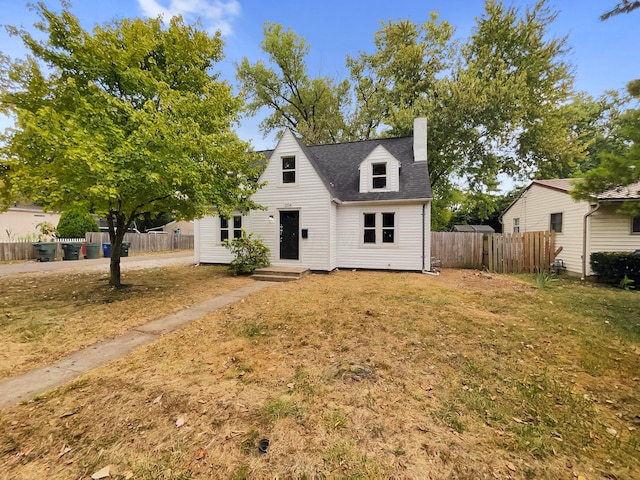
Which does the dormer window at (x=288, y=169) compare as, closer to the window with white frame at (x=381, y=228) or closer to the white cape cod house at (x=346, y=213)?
the white cape cod house at (x=346, y=213)

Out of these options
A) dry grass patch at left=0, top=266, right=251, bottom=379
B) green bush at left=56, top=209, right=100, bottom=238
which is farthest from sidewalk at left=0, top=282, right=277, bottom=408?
green bush at left=56, top=209, right=100, bottom=238

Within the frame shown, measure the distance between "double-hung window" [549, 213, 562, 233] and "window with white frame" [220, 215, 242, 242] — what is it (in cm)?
1398

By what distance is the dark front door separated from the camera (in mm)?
12156

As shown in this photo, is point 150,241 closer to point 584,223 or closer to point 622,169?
point 622,169

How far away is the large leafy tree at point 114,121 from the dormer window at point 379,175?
655cm

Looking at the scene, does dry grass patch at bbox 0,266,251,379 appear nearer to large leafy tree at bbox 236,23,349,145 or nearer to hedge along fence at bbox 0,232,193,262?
hedge along fence at bbox 0,232,193,262

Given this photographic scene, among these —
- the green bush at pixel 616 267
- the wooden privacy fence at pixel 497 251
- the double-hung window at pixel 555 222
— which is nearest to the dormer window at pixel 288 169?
the wooden privacy fence at pixel 497 251

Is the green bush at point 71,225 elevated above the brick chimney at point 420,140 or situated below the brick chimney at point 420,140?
below

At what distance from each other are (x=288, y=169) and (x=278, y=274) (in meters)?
4.63

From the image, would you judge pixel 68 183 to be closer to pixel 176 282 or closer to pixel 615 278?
pixel 176 282

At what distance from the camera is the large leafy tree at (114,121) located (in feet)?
19.5

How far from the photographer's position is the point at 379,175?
12.5 m

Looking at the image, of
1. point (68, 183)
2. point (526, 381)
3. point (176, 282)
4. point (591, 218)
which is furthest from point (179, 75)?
point (591, 218)

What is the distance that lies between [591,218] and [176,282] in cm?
1482
